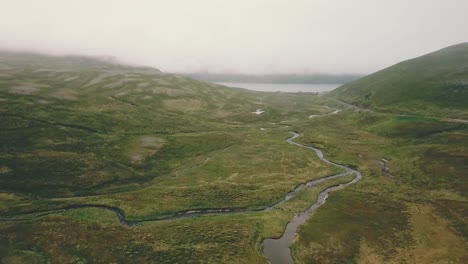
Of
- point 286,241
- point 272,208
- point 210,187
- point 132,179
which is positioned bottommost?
point 132,179

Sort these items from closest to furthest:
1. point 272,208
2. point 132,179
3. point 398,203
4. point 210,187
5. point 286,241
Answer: point 286,241 < point 272,208 < point 398,203 < point 210,187 < point 132,179

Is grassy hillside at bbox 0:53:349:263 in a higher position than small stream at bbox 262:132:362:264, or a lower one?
lower

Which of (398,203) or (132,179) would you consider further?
(132,179)

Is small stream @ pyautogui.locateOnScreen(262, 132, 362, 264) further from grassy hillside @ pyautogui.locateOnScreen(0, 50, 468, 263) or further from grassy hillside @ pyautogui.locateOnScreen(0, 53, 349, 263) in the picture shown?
grassy hillside @ pyautogui.locateOnScreen(0, 53, 349, 263)

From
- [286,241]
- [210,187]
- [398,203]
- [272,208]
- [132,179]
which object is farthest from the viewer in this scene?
[132,179]

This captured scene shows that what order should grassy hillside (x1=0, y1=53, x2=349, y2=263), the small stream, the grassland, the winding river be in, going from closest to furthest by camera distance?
the small stream
the grassland
the winding river
grassy hillside (x1=0, y1=53, x2=349, y2=263)

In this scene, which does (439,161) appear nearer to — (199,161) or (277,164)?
(277,164)

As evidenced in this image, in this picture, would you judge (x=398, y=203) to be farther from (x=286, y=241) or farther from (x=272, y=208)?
(x=286, y=241)

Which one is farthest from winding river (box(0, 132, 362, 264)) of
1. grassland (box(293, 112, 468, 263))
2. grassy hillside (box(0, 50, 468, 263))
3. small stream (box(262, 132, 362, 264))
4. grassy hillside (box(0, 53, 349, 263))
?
grassland (box(293, 112, 468, 263))

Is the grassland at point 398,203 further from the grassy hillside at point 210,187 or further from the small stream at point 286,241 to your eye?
the small stream at point 286,241

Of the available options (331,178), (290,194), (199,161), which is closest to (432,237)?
(290,194)

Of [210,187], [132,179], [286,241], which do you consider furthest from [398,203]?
[132,179]

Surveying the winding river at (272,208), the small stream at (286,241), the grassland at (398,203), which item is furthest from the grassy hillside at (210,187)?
the small stream at (286,241)
